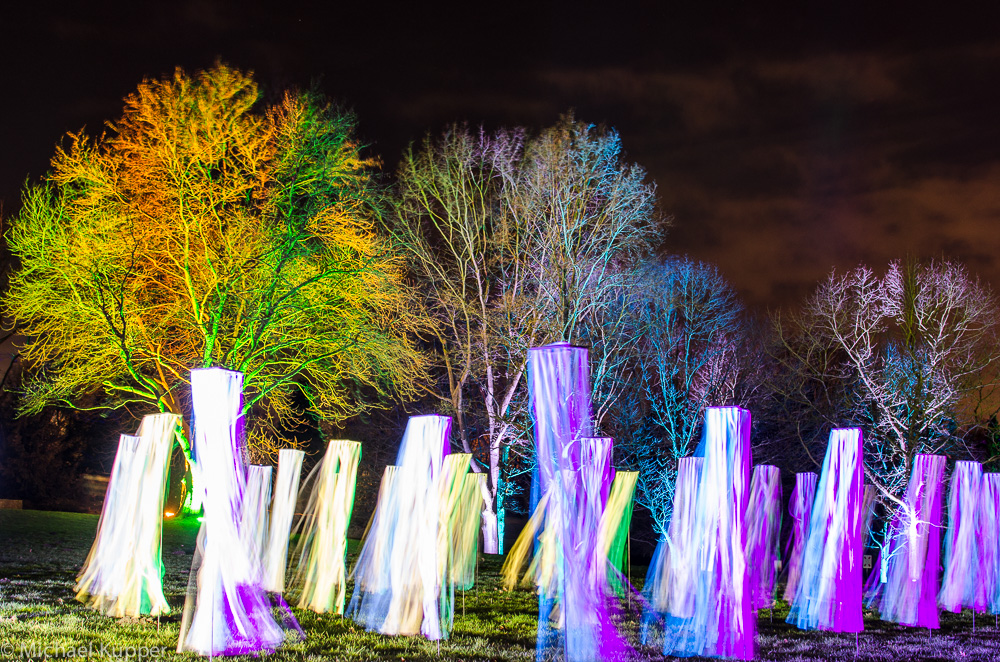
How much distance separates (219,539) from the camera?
24.3ft

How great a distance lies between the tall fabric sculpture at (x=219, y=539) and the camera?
24.2 feet

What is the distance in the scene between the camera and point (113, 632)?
326 inches

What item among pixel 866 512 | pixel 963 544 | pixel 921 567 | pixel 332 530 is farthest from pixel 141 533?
pixel 963 544

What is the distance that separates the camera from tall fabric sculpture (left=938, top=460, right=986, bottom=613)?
14711 mm

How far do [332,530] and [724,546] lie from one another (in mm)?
5578

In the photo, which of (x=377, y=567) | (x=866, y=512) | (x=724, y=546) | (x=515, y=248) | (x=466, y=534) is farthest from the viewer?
(x=515, y=248)

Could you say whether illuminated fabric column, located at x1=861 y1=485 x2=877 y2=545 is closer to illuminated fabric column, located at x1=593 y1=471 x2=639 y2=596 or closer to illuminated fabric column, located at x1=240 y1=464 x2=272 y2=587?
illuminated fabric column, located at x1=593 y1=471 x2=639 y2=596

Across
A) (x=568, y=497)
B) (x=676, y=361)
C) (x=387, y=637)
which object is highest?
(x=676, y=361)

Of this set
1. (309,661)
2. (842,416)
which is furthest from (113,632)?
(842,416)

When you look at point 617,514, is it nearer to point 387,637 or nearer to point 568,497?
point 387,637

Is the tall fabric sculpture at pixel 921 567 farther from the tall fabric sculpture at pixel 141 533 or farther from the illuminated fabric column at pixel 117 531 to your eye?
the illuminated fabric column at pixel 117 531

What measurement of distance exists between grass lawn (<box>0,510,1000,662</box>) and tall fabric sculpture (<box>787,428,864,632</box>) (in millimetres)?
393

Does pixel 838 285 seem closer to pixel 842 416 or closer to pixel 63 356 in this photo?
pixel 842 416

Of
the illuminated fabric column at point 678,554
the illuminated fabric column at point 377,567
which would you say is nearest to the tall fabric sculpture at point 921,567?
the illuminated fabric column at point 678,554
